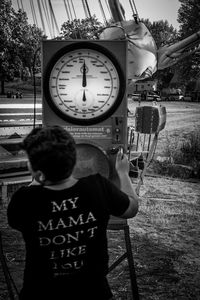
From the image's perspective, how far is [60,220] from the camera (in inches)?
51.6

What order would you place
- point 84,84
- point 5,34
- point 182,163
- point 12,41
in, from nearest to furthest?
1. point 84,84
2. point 182,163
3. point 5,34
4. point 12,41

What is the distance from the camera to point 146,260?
3.37 metres

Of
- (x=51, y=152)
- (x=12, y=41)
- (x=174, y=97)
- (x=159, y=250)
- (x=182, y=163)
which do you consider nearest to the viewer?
(x=51, y=152)

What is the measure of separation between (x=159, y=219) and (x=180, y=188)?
1.57 meters

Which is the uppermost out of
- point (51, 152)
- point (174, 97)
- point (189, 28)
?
point (189, 28)

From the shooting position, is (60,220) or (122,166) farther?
(122,166)

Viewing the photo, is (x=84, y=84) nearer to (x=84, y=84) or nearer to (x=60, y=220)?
(x=84, y=84)

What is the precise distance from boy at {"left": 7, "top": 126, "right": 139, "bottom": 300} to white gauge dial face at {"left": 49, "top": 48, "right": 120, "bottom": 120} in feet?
2.67

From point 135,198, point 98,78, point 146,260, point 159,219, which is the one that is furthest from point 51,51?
point 159,219

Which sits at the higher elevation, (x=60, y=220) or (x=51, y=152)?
(x=51, y=152)

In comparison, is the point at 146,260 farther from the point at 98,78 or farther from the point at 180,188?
the point at 180,188

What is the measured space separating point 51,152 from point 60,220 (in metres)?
0.25

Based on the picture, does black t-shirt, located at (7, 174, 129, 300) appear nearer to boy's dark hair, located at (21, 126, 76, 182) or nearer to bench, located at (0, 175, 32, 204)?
boy's dark hair, located at (21, 126, 76, 182)

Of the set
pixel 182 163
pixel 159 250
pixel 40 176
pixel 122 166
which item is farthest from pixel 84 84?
pixel 182 163
